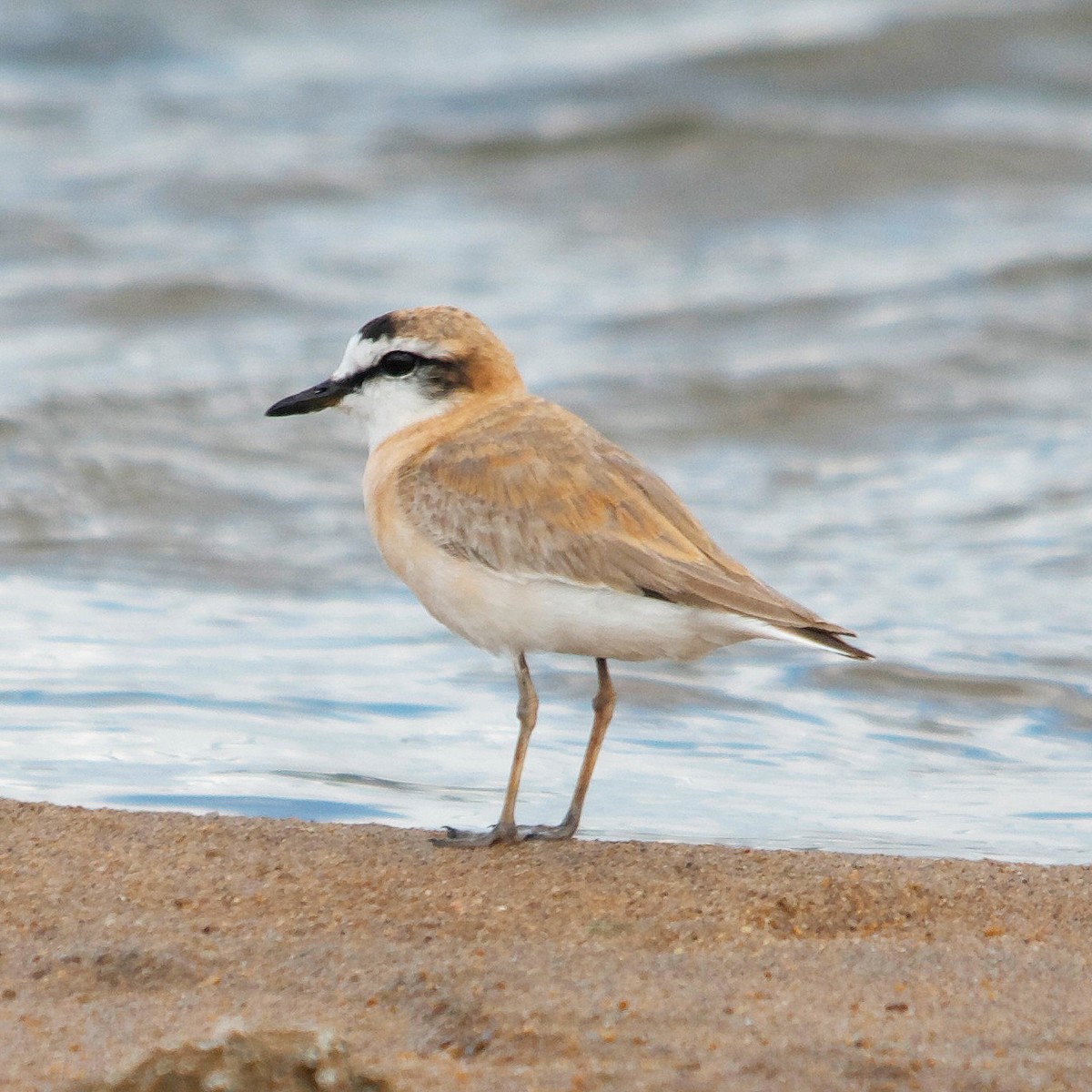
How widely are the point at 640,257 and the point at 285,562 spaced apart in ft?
26.8

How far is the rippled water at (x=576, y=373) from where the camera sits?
631 centimetres

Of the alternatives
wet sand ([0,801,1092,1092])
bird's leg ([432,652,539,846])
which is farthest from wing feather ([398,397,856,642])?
wet sand ([0,801,1092,1092])

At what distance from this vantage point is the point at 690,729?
6.77 m

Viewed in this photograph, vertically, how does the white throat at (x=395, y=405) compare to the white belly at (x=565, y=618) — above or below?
above

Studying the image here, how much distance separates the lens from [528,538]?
5086 millimetres

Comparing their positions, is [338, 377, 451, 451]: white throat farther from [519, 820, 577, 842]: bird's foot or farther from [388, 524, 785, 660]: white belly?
[519, 820, 577, 842]: bird's foot

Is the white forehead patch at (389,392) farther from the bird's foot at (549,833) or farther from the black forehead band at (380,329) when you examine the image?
the bird's foot at (549,833)

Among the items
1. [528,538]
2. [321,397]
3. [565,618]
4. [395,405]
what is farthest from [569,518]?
[321,397]

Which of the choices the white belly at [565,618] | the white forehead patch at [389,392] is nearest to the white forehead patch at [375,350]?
the white forehead patch at [389,392]

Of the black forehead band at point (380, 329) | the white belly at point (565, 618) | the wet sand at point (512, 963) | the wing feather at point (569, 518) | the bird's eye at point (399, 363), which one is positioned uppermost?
the black forehead band at point (380, 329)

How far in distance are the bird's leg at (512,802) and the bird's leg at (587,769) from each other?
0.08 meters

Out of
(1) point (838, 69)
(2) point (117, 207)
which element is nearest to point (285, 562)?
(2) point (117, 207)

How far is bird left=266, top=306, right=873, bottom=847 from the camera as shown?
16.2 ft

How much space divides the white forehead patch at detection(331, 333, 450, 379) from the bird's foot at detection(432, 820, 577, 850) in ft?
4.93
